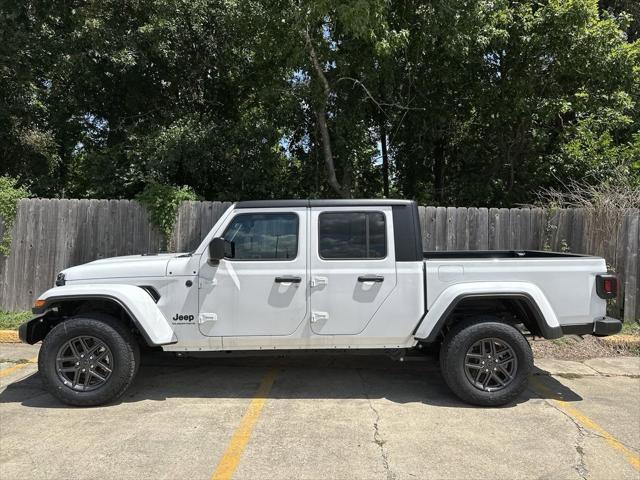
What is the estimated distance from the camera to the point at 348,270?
4.92 meters

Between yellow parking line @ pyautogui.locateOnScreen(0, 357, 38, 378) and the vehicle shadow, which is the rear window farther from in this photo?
yellow parking line @ pyautogui.locateOnScreen(0, 357, 38, 378)

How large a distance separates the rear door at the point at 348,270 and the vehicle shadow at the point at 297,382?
2.34 ft

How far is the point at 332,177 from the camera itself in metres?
10.8

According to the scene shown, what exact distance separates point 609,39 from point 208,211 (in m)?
8.50

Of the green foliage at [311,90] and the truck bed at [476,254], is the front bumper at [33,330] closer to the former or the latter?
the truck bed at [476,254]

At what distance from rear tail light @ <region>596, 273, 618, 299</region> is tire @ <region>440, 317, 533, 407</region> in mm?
896

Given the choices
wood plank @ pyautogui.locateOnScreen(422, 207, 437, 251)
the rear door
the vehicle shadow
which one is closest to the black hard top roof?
the rear door

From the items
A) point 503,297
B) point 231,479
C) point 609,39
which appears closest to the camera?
point 231,479

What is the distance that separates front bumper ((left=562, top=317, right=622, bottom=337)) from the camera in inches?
191

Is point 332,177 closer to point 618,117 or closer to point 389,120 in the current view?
point 389,120

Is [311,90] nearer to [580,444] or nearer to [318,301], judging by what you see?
[318,301]

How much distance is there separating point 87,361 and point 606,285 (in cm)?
509

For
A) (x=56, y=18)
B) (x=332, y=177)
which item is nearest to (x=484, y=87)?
(x=332, y=177)

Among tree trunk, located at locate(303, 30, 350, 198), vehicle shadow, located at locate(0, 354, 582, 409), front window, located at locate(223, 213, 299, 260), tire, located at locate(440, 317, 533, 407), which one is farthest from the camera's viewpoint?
tree trunk, located at locate(303, 30, 350, 198)
